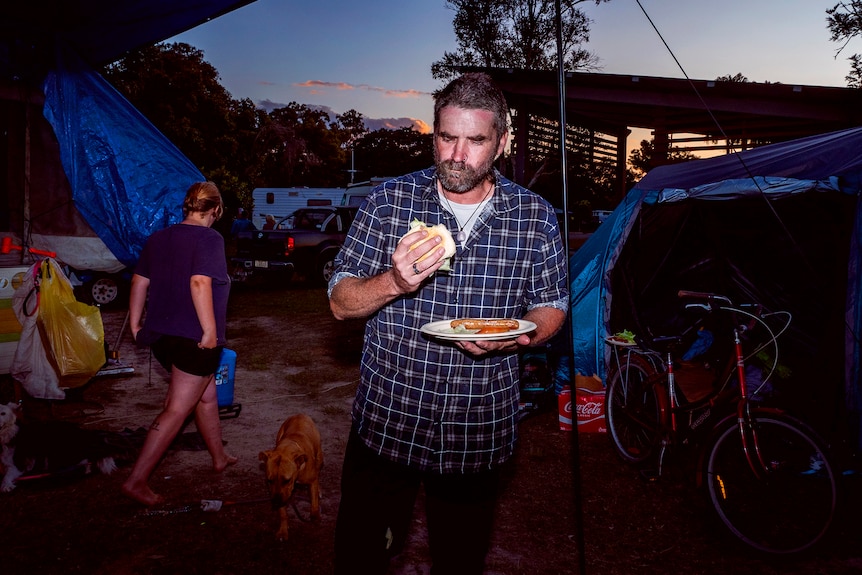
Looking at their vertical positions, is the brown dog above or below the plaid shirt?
below

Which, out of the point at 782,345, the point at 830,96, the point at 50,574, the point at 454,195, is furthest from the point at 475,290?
the point at 830,96

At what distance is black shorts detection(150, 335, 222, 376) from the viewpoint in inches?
158

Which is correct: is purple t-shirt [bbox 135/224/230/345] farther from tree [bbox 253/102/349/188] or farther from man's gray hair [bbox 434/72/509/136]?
tree [bbox 253/102/349/188]

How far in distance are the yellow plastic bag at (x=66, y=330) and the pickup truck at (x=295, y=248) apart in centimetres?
956

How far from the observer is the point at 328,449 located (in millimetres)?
5461

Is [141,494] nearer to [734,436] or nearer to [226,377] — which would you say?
[226,377]

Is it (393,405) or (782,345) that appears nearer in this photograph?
(393,405)

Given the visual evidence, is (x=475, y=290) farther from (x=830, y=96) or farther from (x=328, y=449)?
(x=830, y=96)

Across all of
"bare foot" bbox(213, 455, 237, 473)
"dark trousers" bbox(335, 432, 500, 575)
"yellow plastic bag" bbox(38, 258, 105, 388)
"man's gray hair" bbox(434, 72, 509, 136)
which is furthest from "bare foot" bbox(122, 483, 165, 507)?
"man's gray hair" bbox(434, 72, 509, 136)

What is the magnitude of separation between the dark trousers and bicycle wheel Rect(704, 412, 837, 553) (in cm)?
268

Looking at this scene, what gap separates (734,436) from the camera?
4.11 m

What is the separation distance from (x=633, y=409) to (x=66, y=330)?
5.59m

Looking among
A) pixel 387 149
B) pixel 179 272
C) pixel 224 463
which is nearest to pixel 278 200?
pixel 224 463

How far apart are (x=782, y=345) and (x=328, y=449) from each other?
544cm
